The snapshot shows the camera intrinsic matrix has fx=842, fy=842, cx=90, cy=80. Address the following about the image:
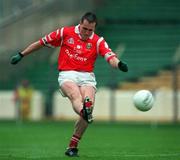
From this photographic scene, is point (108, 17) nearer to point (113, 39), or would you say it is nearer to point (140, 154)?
point (113, 39)

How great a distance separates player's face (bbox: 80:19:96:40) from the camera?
13688 mm

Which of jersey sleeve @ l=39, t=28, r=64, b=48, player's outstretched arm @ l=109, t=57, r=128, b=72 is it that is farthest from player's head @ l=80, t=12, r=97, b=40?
player's outstretched arm @ l=109, t=57, r=128, b=72

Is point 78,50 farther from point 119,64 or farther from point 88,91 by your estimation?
point 119,64

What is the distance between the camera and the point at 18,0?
125 ft

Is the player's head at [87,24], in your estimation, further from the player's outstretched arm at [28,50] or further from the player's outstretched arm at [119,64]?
the player's outstretched arm at [28,50]

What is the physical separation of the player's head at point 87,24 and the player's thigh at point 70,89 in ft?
2.77

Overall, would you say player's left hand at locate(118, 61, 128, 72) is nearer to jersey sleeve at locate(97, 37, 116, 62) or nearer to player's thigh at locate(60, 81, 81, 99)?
jersey sleeve at locate(97, 37, 116, 62)

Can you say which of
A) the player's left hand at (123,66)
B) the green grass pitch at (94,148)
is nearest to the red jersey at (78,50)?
the player's left hand at (123,66)

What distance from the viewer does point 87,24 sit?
1369cm

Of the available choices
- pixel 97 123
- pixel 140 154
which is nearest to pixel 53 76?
pixel 97 123

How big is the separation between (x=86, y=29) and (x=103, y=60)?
22.3 m

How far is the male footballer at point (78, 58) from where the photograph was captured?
45.0ft

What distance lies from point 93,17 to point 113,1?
26.2 metres


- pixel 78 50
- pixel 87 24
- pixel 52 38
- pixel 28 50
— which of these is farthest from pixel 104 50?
pixel 28 50
